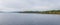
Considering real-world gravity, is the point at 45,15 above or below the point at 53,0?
below

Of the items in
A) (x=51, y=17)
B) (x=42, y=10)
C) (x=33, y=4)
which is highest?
(x=33, y=4)

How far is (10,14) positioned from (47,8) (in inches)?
57.2

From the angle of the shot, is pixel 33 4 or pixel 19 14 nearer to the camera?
pixel 33 4

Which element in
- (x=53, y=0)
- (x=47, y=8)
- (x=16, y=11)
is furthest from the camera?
(x=16, y=11)

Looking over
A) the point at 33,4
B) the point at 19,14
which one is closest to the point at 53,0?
the point at 33,4

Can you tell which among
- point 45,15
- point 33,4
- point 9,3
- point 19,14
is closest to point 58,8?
point 45,15

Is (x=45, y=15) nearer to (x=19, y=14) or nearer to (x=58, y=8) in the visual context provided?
(x=58, y=8)

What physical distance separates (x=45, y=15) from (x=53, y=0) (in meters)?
0.65

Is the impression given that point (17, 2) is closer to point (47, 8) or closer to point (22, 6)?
point (22, 6)

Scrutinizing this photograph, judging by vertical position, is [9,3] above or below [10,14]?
above

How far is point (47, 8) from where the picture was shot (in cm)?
305

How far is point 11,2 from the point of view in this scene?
3008 mm

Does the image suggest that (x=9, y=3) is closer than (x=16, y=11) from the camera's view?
Yes

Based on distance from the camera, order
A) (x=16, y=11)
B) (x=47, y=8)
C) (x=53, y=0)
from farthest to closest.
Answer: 1. (x=16, y=11)
2. (x=47, y=8)
3. (x=53, y=0)
